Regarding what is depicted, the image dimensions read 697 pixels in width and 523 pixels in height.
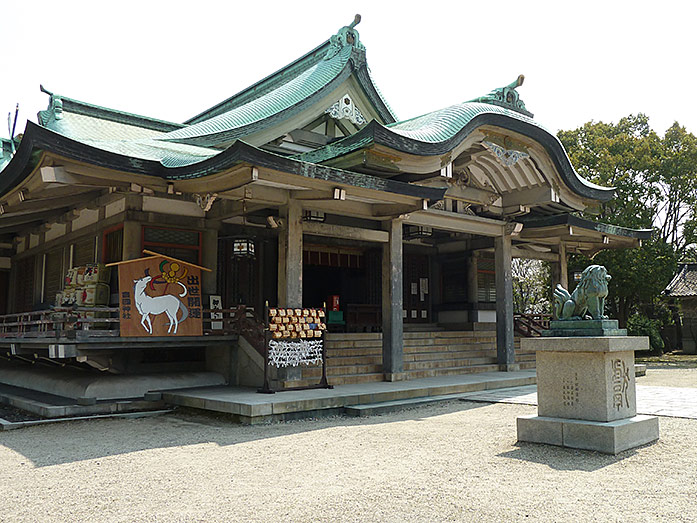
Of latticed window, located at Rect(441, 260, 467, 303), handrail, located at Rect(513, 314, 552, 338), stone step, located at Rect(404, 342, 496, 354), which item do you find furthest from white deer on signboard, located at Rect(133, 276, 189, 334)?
handrail, located at Rect(513, 314, 552, 338)

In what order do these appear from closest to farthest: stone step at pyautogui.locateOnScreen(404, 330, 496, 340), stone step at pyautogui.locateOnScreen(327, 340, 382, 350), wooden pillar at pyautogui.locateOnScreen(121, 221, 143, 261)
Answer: wooden pillar at pyautogui.locateOnScreen(121, 221, 143, 261) → stone step at pyautogui.locateOnScreen(327, 340, 382, 350) → stone step at pyautogui.locateOnScreen(404, 330, 496, 340)

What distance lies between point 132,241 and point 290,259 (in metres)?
3.18

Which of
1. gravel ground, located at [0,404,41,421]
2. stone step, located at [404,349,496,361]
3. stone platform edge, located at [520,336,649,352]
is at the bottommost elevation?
gravel ground, located at [0,404,41,421]

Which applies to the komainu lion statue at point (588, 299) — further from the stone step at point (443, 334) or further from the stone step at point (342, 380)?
the stone step at point (443, 334)

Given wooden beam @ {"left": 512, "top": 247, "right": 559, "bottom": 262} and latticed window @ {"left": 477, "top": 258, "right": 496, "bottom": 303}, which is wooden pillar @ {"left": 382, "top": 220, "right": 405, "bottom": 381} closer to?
wooden beam @ {"left": 512, "top": 247, "right": 559, "bottom": 262}

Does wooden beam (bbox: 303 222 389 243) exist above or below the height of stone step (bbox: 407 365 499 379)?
above

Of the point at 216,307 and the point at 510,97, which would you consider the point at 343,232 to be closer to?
the point at 216,307

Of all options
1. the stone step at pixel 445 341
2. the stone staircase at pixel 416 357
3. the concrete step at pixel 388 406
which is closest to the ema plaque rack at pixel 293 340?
the stone staircase at pixel 416 357

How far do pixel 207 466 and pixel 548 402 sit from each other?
3.98 metres

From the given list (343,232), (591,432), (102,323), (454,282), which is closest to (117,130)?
(102,323)

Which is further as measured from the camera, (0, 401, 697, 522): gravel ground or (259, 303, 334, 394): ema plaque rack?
(259, 303, 334, 394): ema plaque rack

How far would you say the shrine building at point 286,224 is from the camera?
33.7 feet

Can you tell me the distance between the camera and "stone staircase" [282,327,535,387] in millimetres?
11906

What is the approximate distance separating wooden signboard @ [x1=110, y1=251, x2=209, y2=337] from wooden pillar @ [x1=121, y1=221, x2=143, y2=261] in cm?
87
